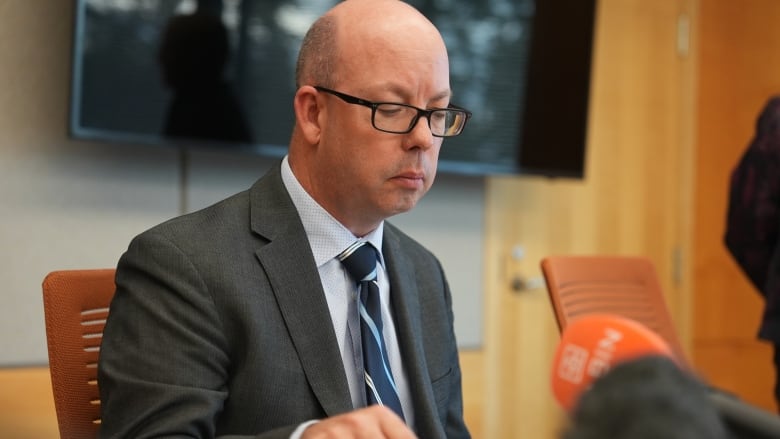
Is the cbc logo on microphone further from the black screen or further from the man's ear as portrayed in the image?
the black screen

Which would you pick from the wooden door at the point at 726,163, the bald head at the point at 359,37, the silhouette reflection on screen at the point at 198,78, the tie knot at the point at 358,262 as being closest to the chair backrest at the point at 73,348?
the tie knot at the point at 358,262

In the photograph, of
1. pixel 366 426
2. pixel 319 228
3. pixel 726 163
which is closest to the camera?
pixel 366 426

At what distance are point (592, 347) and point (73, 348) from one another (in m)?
1.09

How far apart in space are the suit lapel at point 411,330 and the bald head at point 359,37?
1.15 feet

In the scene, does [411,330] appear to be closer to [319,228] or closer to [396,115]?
[319,228]

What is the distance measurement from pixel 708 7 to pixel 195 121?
2788 millimetres

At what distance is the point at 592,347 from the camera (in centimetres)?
73

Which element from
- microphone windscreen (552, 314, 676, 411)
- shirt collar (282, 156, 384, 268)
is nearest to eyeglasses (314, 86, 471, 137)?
shirt collar (282, 156, 384, 268)

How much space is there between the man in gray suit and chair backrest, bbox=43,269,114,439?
0.17 m

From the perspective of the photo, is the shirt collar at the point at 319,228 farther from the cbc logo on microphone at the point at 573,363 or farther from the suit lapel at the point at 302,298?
the cbc logo on microphone at the point at 573,363

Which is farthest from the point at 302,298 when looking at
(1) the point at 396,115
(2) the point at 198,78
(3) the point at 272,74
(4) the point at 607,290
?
(3) the point at 272,74

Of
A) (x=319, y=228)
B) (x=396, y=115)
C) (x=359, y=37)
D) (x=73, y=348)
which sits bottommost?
(x=73, y=348)

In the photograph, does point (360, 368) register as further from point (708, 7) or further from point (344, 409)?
point (708, 7)

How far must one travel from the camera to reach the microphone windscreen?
2.30 feet
